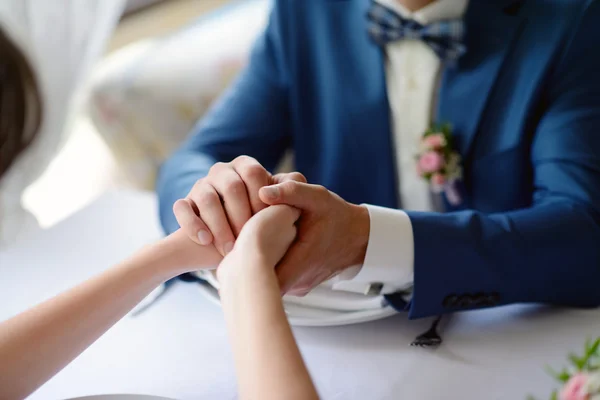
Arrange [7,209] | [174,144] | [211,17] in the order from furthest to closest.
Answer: [211,17] → [174,144] → [7,209]

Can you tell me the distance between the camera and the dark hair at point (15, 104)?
4.37 ft

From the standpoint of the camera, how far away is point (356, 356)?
0.79m

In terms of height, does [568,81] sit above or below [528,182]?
above

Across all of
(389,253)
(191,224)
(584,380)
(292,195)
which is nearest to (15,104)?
(191,224)

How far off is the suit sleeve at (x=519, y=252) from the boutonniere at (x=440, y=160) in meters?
0.19

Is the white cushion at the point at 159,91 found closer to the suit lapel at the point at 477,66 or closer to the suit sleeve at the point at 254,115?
the suit sleeve at the point at 254,115

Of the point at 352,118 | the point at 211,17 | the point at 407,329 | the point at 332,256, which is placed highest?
the point at 211,17

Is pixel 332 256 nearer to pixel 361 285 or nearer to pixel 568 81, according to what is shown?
pixel 361 285

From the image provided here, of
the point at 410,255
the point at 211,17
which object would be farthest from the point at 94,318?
the point at 211,17

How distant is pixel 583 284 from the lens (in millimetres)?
829

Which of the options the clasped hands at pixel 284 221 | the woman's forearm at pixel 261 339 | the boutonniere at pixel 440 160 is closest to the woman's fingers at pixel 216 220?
the clasped hands at pixel 284 221

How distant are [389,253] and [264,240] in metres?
0.18

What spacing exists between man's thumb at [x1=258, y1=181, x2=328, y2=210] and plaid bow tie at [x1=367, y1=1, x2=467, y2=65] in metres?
0.42

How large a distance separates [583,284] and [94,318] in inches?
25.1
